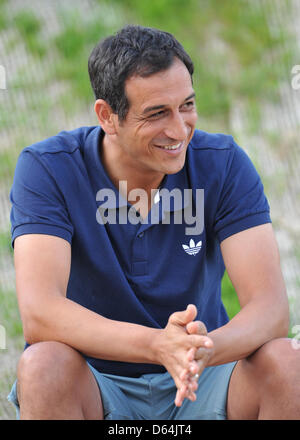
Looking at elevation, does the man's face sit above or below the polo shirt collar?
above

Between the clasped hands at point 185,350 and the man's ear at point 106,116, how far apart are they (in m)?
0.74

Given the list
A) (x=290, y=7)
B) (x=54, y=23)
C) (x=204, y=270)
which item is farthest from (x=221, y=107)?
(x=204, y=270)

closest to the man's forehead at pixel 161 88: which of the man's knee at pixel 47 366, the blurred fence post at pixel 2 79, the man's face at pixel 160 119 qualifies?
the man's face at pixel 160 119

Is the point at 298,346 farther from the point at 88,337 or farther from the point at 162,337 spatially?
the point at 88,337

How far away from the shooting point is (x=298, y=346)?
206 cm

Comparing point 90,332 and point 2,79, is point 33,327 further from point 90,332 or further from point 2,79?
point 2,79

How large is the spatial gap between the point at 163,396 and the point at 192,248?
0.50 m

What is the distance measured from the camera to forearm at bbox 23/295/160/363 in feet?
6.77

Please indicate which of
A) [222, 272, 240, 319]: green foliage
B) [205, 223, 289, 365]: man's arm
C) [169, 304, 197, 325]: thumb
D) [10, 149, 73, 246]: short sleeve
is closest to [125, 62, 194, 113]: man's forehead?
[10, 149, 73, 246]: short sleeve

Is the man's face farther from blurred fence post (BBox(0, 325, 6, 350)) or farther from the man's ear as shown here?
blurred fence post (BBox(0, 325, 6, 350))

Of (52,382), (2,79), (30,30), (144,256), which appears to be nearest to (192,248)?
(144,256)

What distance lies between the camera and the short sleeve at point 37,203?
2246 mm

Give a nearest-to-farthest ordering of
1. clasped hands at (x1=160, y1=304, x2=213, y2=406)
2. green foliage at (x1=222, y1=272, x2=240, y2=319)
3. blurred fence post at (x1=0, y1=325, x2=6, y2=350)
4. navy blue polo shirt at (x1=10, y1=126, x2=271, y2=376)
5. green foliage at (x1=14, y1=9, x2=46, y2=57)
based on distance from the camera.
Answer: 1. clasped hands at (x1=160, y1=304, x2=213, y2=406)
2. navy blue polo shirt at (x1=10, y1=126, x2=271, y2=376)
3. blurred fence post at (x1=0, y1=325, x2=6, y2=350)
4. green foliage at (x1=222, y1=272, x2=240, y2=319)
5. green foliage at (x1=14, y1=9, x2=46, y2=57)
